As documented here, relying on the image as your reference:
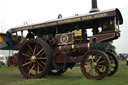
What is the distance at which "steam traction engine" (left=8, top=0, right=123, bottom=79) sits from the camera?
7.88 m

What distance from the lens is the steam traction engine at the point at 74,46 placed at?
310 inches

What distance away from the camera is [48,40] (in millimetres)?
9461

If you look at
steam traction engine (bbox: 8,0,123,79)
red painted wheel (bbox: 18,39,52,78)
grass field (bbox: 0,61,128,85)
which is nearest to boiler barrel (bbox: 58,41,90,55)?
steam traction engine (bbox: 8,0,123,79)

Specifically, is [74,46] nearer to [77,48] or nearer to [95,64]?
[77,48]

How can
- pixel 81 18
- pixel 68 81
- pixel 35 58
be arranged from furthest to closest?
1. pixel 35 58
2. pixel 81 18
3. pixel 68 81

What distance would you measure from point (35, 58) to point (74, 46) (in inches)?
80.9

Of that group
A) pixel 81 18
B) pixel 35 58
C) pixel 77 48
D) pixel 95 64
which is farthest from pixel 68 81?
pixel 81 18

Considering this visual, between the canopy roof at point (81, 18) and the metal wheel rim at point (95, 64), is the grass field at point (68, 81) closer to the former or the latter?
the metal wheel rim at point (95, 64)

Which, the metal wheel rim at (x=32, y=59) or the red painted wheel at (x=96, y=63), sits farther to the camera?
the metal wheel rim at (x=32, y=59)

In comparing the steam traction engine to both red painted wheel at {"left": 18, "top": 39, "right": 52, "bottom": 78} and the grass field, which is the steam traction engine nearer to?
red painted wheel at {"left": 18, "top": 39, "right": 52, "bottom": 78}

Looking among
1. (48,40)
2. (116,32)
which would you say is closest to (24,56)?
(48,40)

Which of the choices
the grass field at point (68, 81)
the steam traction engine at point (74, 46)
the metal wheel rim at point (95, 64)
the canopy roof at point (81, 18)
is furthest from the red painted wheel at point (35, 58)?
the metal wheel rim at point (95, 64)

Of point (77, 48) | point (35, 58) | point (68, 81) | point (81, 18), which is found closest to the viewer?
point (68, 81)

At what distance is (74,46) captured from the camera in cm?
870
